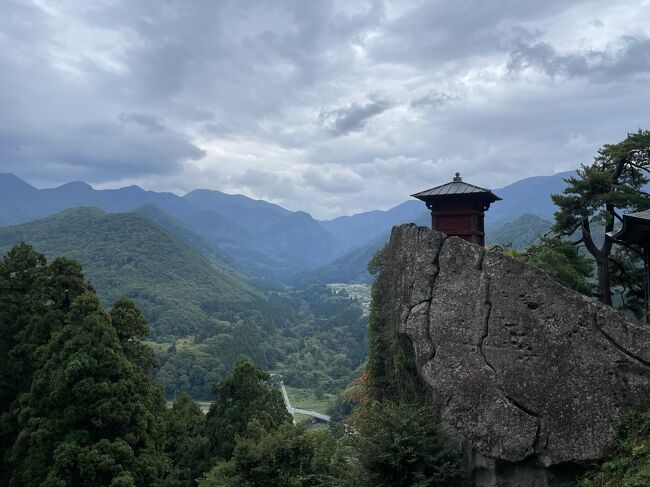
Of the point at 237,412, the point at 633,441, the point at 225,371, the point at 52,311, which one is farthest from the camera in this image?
the point at 225,371

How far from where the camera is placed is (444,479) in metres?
11.3

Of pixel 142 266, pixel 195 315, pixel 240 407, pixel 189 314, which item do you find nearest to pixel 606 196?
pixel 240 407

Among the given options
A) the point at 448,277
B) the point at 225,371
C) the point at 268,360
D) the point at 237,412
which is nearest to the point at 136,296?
the point at 268,360

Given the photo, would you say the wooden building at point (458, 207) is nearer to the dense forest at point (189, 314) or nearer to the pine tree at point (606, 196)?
the pine tree at point (606, 196)

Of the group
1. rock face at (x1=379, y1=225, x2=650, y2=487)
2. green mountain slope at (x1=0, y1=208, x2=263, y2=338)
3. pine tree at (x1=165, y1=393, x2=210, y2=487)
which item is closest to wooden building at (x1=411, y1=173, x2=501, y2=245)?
rock face at (x1=379, y1=225, x2=650, y2=487)

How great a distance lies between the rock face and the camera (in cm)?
1087

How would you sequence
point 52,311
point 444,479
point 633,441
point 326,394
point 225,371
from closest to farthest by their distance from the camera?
point 633,441 → point 444,479 → point 52,311 → point 225,371 → point 326,394

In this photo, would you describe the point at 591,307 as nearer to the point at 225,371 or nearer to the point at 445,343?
the point at 445,343

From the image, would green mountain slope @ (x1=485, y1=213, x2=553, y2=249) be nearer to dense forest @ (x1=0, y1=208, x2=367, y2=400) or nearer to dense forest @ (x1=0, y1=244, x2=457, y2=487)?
dense forest @ (x1=0, y1=208, x2=367, y2=400)

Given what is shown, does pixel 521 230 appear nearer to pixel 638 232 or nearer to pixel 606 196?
pixel 606 196

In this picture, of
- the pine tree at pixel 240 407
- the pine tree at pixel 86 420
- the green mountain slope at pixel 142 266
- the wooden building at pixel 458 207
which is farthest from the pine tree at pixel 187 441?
the green mountain slope at pixel 142 266

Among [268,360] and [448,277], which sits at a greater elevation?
[448,277]

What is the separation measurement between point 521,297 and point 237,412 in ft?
56.4

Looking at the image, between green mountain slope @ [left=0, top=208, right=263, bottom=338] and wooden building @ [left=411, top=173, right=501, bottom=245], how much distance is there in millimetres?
121851
